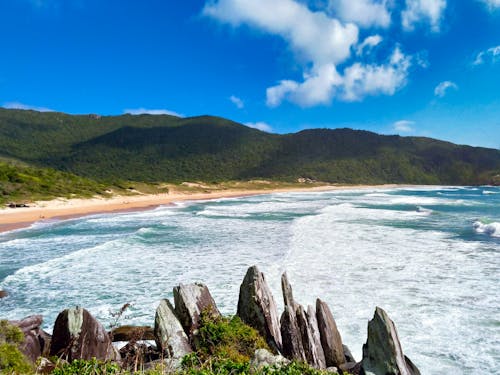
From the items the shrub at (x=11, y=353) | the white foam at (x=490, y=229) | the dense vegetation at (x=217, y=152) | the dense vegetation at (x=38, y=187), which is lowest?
the white foam at (x=490, y=229)

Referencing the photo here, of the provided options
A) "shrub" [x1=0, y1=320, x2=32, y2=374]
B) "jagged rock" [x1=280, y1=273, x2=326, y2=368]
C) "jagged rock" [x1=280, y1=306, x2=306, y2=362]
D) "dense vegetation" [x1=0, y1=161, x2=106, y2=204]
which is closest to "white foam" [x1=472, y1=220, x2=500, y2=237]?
"jagged rock" [x1=280, y1=273, x2=326, y2=368]

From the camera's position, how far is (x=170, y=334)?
6.83 m

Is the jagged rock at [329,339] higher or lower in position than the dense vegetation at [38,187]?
lower

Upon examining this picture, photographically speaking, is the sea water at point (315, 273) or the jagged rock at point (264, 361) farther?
the sea water at point (315, 273)

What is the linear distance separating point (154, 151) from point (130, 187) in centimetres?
8793

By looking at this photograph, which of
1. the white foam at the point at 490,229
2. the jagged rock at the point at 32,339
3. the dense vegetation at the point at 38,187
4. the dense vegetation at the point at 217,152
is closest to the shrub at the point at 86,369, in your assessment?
the jagged rock at the point at 32,339

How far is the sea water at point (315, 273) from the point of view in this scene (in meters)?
9.27

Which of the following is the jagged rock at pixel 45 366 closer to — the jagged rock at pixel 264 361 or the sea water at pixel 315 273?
the jagged rock at pixel 264 361

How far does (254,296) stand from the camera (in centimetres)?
770

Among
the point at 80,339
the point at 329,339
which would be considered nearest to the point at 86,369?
the point at 80,339

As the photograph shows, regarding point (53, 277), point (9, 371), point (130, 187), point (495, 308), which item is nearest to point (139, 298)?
point (53, 277)

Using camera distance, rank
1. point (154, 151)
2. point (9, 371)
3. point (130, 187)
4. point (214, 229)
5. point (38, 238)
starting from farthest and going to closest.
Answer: point (154, 151), point (130, 187), point (214, 229), point (38, 238), point (9, 371)

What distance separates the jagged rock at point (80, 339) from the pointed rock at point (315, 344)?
377cm

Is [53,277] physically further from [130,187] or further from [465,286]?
[130,187]
